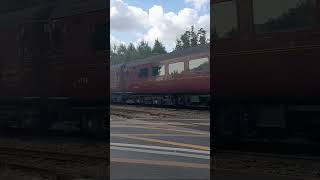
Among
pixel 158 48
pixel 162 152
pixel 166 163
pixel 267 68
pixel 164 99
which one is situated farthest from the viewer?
pixel 158 48

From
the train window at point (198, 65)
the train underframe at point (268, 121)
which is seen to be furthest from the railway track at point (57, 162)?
the train window at point (198, 65)

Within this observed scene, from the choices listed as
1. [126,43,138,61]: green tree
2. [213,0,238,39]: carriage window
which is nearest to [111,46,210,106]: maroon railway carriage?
[126,43,138,61]: green tree

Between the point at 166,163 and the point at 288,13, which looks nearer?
→ the point at 288,13

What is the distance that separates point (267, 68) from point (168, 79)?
39.1 ft

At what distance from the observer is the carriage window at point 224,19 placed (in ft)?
14.9

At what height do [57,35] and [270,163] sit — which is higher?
[57,35]

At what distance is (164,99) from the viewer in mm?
16484

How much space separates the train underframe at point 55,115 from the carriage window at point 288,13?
2.39 meters

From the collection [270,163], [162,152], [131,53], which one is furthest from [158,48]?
[270,163]

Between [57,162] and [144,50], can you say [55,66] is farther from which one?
[144,50]

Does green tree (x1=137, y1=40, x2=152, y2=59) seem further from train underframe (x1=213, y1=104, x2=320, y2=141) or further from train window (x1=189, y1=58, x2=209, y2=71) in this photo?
train underframe (x1=213, y1=104, x2=320, y2=141)

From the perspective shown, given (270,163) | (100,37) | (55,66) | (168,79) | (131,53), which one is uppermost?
(131,53)

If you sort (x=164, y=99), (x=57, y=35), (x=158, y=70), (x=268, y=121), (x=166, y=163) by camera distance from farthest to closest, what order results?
1. (x=158, y=70)
2. (x=164, y=99)
3. (x=166, y=163)
4. (x=57, y=35)
5. (x=268, y=121)

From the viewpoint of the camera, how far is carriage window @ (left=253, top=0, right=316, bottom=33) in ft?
13.4
